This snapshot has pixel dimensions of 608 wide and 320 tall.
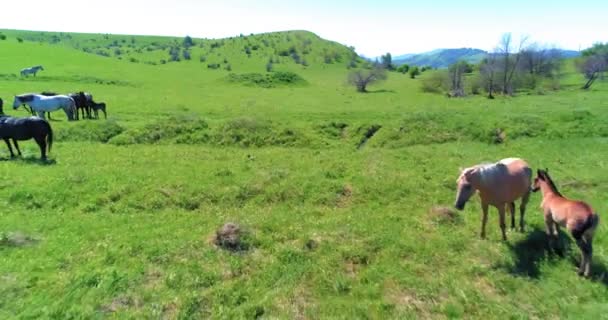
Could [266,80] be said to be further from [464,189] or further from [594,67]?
[464,189]

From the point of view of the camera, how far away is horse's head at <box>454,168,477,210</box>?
33.1 feet

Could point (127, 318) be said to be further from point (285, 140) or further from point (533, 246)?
point (285, 140)

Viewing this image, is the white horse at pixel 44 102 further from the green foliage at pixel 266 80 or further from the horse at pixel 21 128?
the green foliage at pixel 266 80

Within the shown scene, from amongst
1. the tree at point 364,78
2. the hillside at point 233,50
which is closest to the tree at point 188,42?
the hillside at point 233,50

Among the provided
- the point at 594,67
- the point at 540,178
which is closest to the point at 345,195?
the point at 540,178

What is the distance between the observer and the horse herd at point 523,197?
28.3 feet

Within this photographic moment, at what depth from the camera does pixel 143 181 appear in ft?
48.3

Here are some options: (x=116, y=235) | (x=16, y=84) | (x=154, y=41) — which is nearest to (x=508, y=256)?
(x=116, y=235)

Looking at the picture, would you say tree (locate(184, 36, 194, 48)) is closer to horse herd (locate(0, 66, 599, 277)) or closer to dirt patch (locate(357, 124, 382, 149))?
dirt patch (locate(357, 124, 382, 149))

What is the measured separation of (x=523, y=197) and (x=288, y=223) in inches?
260

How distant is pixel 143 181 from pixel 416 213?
948 cm

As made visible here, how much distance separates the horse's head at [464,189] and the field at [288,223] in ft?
4.03

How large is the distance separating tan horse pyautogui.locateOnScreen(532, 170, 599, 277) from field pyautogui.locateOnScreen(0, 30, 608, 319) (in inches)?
21.2

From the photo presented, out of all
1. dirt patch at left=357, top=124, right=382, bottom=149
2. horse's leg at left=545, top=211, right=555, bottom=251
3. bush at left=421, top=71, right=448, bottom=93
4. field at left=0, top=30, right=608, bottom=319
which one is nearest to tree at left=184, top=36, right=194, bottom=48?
bush at left=421, top=71, right=448, bottom=93
